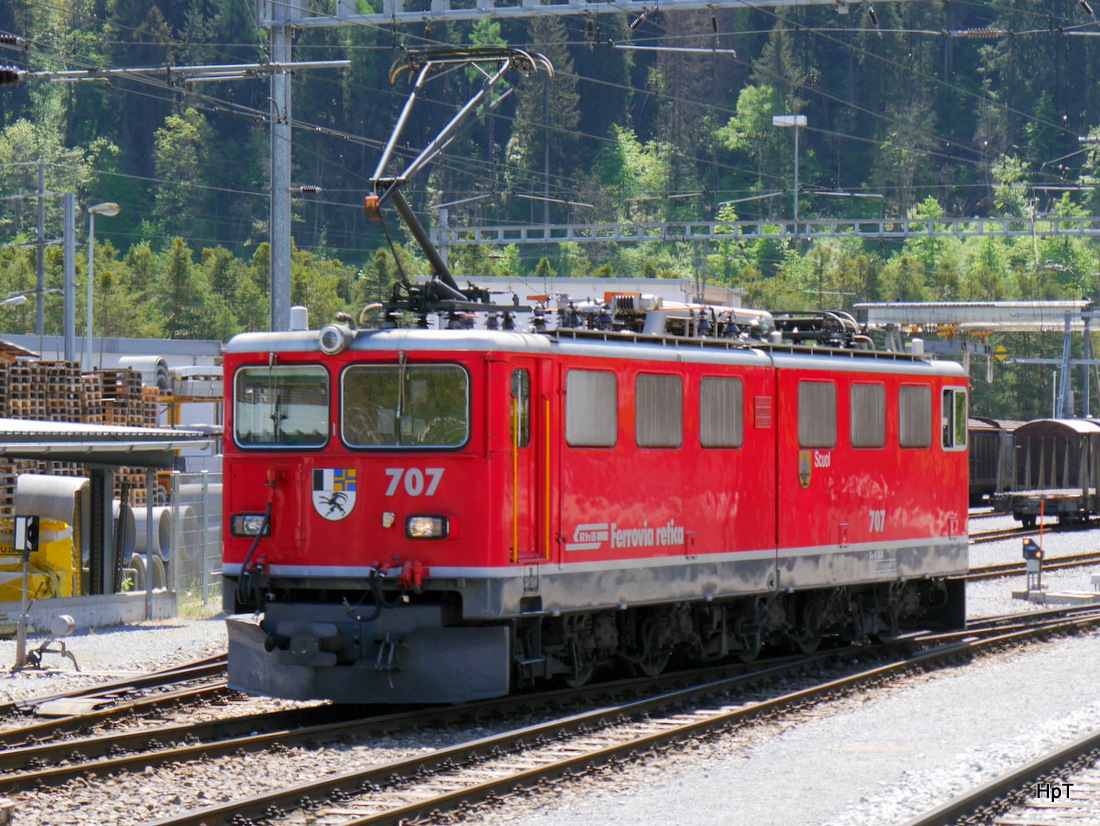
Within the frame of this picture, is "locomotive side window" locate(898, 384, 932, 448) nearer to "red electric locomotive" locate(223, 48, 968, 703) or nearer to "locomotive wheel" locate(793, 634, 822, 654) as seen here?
"red electric locomotive" locate(223, 48, 968, 703)

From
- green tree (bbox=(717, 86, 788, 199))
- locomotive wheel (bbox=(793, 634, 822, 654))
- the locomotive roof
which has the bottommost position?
locomotive wheel (bbox=(793, 634, 822, 654))

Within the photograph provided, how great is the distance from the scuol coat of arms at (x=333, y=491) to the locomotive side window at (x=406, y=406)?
0.25 m

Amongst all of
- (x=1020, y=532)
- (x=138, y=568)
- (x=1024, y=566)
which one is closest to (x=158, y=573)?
(x=138, y=568)

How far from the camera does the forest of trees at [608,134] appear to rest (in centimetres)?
10050

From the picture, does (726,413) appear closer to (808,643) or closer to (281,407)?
(808,643)

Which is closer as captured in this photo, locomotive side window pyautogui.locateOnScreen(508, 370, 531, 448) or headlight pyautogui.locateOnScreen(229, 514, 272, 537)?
locomotive side window pyautogui.locateOnScreen(508, 370, 531, 448)

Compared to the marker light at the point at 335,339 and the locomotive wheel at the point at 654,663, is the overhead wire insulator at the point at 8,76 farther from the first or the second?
the locomotive wheel at the point at 654,663

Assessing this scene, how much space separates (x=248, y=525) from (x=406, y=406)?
5.22 feet

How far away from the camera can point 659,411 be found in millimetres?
13984

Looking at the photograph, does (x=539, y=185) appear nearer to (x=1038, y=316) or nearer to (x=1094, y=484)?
(x=1038, y=316)

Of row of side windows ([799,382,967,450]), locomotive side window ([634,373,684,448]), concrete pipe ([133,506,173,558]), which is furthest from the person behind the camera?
concrete pipe ([133,506,173,558])

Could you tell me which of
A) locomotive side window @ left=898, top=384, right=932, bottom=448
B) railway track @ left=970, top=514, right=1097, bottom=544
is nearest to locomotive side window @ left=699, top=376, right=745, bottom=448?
locomotive side window @ left=898, top=384, right=932, bottom=448

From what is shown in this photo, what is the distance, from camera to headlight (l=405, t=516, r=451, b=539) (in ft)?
40.4

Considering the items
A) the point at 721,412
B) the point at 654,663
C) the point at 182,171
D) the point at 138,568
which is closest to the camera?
the point at 654,663
